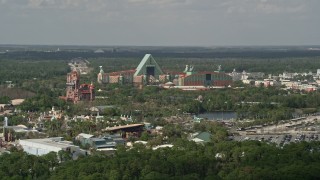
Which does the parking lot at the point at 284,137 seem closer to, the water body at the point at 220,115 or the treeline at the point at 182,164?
the treeline at the point at 182,164

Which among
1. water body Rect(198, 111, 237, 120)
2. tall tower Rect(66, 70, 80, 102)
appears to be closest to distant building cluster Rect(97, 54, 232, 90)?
tall tower Rect(66, 70, 80, 102)

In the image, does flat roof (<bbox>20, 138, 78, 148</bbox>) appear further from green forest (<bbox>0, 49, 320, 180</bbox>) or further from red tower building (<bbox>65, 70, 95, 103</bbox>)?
red tower building (<bbox>65, 70, 95, 103</bbox>)

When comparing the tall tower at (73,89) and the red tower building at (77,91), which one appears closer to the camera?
the tall tower at (73,89)

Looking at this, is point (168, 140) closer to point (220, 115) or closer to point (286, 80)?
point (220, 115)

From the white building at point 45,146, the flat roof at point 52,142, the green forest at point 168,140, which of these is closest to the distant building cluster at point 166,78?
the green forest at point 168,140

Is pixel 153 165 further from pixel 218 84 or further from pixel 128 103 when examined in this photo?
pixel 218 84

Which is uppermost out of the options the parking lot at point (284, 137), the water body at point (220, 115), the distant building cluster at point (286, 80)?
the distant building cluster at point (286, 80)
